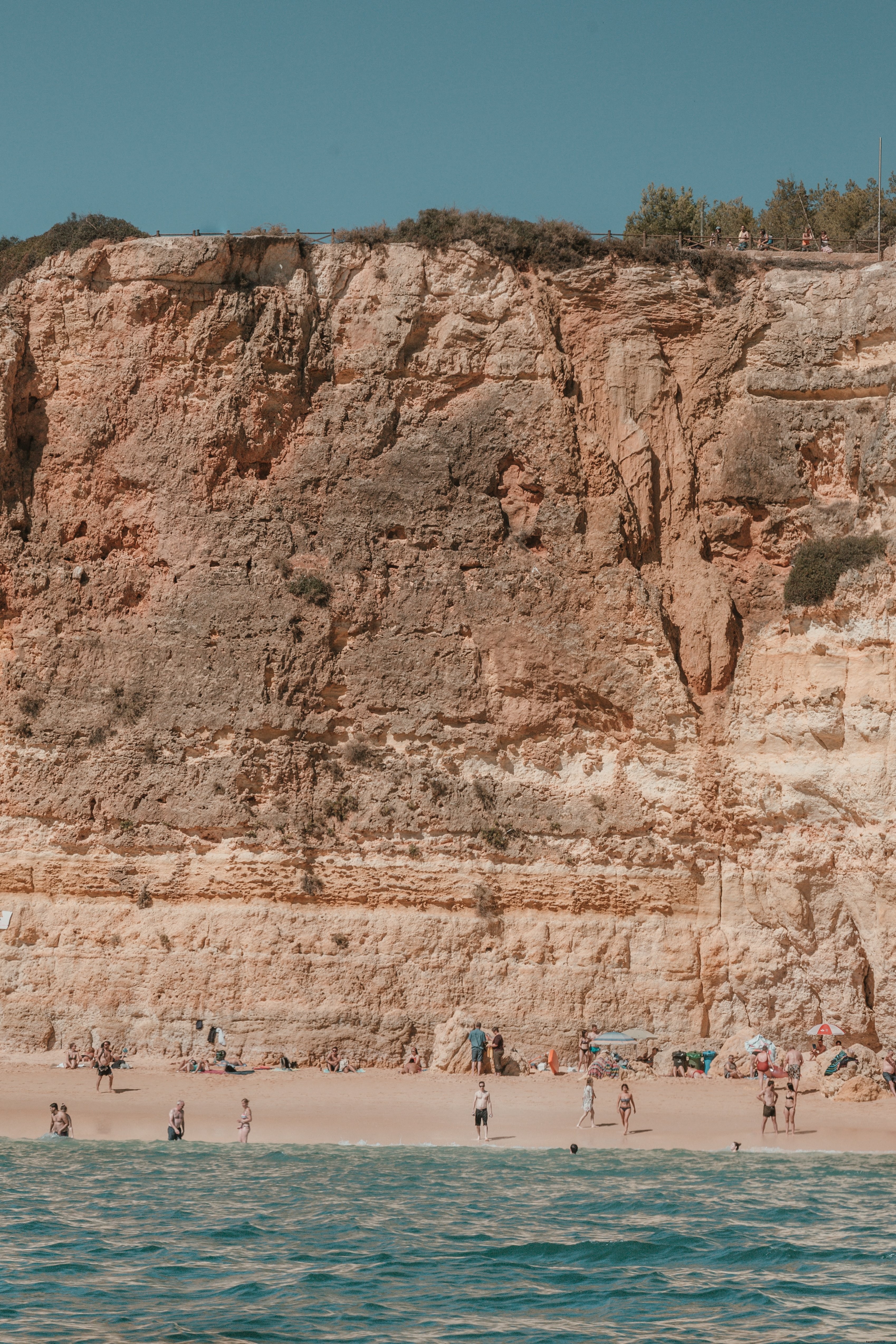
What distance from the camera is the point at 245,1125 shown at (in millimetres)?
19172

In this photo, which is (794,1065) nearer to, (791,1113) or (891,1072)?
(891,1072)

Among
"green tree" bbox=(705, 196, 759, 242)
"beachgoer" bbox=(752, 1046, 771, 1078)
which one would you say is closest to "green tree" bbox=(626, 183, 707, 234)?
"green tree" bbox=(705, 196, 759, 242)

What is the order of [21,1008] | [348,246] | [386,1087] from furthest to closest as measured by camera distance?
1. [348,246]
2. [21,1008]
3. [386,1087]

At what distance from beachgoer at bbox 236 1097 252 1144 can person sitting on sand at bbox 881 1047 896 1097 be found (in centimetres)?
1023

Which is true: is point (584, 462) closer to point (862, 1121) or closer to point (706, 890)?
point (706, 890)

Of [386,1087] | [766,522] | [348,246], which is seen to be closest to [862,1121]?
[386,1087]

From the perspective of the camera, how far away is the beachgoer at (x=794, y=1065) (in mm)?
21859

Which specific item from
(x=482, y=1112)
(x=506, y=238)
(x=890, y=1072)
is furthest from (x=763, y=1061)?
(x=506, y=238)

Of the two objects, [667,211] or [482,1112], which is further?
[667,211]

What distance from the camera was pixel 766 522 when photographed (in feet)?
86.8

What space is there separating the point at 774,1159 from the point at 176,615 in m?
14.1

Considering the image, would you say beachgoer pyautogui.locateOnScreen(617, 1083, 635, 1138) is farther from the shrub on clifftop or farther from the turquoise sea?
the shrub on clifftop

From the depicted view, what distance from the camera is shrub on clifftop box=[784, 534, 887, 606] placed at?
24.8m

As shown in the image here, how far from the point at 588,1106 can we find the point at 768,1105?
257 centimetres
